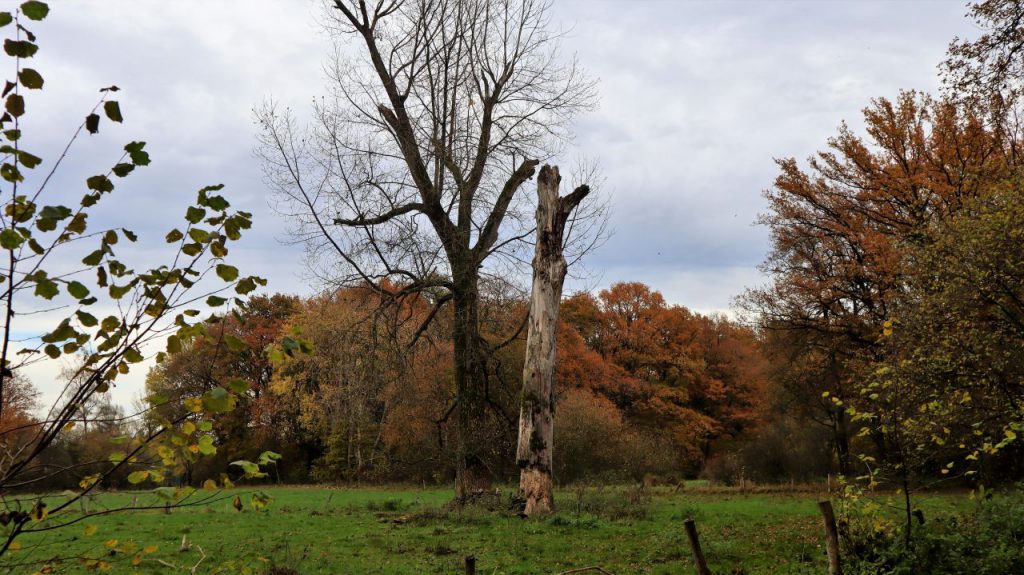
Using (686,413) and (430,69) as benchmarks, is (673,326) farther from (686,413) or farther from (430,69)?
(430,69)

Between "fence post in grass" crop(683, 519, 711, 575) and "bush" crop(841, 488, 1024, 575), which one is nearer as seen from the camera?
"fence post in grass" crop(683, 519, 711, 575)

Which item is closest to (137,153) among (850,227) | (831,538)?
(831,538)

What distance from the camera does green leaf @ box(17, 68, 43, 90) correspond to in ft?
7.07

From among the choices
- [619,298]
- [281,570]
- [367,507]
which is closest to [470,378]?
[367,507]

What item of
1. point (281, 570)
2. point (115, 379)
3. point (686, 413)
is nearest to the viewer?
point (115, 379)

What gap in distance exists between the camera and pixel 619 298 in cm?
4594

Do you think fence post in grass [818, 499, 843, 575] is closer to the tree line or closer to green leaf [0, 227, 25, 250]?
green leaf [0, 227, 25, 250]

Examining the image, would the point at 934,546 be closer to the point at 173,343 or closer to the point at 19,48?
the point at 173,343

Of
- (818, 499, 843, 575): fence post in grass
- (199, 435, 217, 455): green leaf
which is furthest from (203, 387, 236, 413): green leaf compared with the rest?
(818, 499, 843, 575): fence post in grass

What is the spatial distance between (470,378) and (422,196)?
4.94 metres

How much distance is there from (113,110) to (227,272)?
0.69 meters

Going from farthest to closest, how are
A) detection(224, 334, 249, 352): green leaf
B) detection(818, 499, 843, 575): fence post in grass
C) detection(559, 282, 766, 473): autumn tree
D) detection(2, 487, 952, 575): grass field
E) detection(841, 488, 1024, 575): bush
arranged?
detection(559, 282, 766, 473): autumn tree < detection(2, 487, 952, 575): grass field < detection(841, 488, 1024, 575): bush < detection(818, 499, 843, 575): fence post in grass < detection(224, 334, 249, 352): green leaf

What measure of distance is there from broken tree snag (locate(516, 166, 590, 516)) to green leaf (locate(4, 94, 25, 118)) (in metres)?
13.5

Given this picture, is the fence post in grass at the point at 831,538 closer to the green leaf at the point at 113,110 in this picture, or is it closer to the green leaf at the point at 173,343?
the green leaf at the point at 173,343
